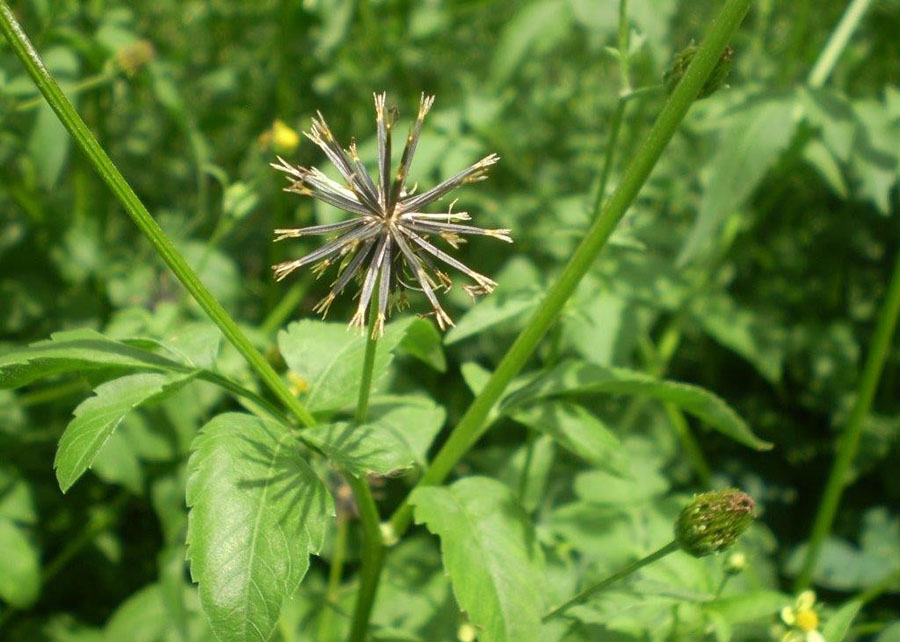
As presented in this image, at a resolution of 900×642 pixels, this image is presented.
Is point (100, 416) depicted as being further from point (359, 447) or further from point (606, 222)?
point (606, 222)

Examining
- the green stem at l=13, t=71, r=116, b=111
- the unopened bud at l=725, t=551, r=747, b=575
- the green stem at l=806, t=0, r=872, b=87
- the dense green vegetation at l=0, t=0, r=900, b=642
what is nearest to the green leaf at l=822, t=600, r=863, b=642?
the dense green vegetation at l=0, t=0, r=900, b=642

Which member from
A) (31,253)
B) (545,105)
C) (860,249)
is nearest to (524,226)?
(545,105)

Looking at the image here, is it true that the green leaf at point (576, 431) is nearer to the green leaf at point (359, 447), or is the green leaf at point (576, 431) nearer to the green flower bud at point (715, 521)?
the green flower bud at point (715, 521)

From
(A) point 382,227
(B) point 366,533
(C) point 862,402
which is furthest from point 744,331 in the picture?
(A) point 382,227

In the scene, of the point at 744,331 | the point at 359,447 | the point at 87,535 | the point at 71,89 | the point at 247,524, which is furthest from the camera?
the point at 744,331

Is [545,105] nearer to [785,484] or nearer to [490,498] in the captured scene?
[785,484]

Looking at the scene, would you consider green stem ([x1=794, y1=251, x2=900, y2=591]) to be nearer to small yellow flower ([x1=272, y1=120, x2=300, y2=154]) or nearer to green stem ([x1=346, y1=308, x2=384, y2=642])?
green stem ([x1=346, y1=308, x2=384, y2=642])
